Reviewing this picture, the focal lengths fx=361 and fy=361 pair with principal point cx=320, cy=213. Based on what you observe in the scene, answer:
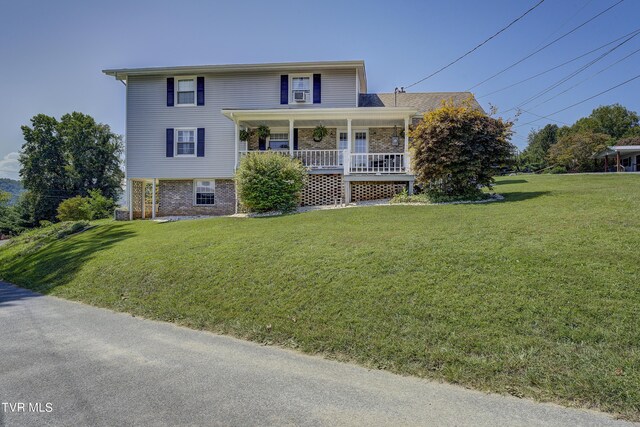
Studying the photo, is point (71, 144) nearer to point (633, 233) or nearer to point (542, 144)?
point (633, 233)

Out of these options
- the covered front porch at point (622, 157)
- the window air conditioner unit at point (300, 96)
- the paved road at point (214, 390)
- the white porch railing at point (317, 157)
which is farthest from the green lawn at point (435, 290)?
the covered front porch at point (622, 157)

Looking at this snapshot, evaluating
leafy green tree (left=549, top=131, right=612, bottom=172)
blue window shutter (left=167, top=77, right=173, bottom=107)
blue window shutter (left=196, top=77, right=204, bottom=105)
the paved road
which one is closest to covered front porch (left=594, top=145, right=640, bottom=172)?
leafy green tree (left=549, top=131, right=612, bottom=172)

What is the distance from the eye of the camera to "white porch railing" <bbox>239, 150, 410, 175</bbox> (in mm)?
14719

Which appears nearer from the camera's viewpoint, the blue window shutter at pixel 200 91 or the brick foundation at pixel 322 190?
the brick foundation at pixel 322 190

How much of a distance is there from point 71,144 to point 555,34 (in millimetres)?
42906

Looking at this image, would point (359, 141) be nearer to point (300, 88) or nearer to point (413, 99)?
point (300, 88)

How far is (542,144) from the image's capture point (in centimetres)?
4722

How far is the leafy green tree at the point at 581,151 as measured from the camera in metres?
30.2

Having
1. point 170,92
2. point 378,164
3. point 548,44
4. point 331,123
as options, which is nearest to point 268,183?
point 378,164

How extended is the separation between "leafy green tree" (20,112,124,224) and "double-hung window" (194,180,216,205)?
27001 millimetres

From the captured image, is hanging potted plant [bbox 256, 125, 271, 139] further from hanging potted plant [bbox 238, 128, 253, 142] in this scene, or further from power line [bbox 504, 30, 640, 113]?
power line [bbox 504, 30, 640, 113]

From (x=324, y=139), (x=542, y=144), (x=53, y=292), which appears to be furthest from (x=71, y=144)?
(x=542, y=144)

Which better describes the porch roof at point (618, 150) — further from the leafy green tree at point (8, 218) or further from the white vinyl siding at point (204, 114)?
the leafy green tree at point (8, 218)

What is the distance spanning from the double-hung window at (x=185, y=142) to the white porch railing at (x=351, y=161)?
2812 mm
